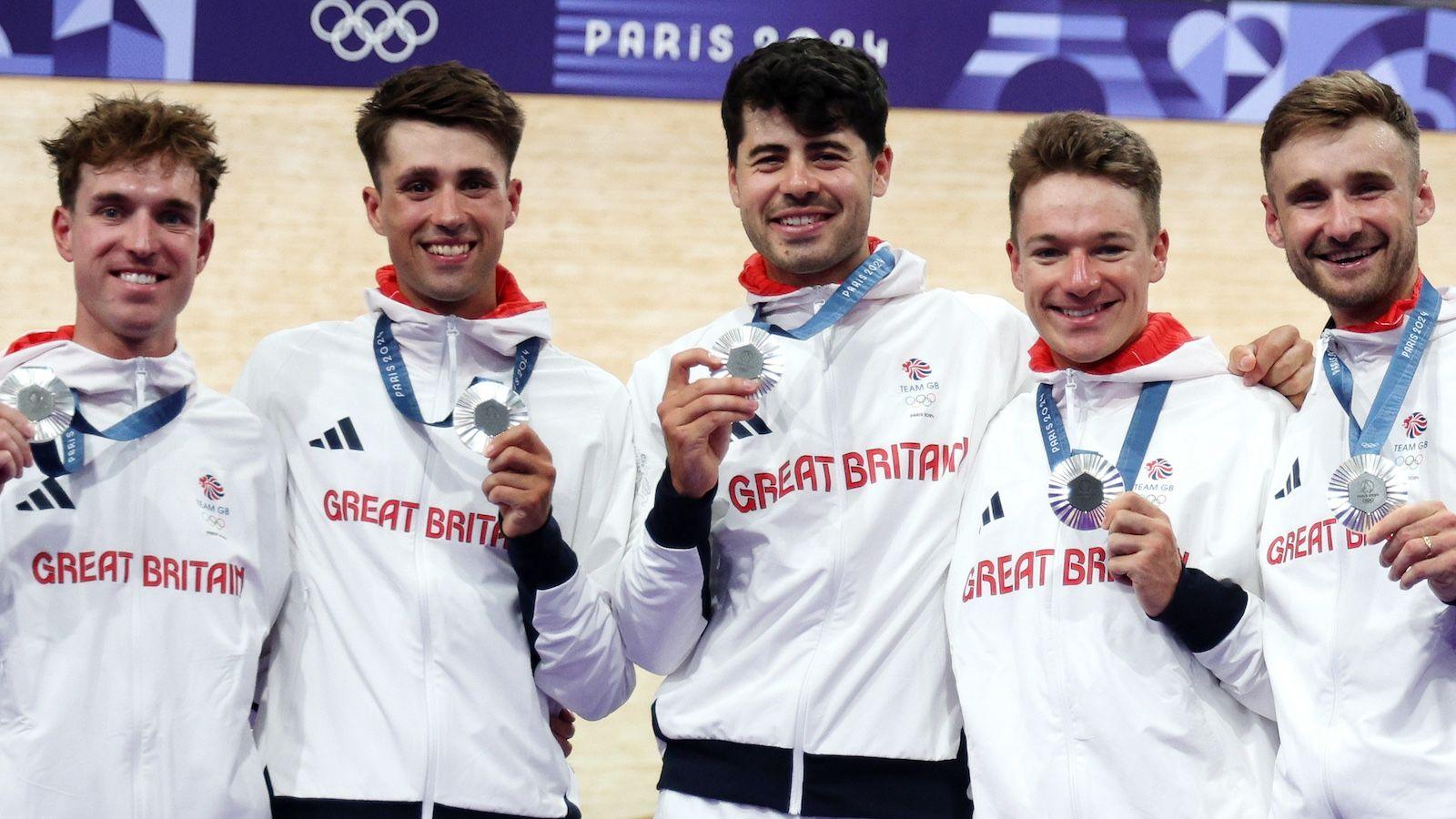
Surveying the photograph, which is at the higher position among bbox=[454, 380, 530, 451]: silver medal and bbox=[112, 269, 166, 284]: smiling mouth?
bbox=[112, 269, 166, 284]: smiling mouth

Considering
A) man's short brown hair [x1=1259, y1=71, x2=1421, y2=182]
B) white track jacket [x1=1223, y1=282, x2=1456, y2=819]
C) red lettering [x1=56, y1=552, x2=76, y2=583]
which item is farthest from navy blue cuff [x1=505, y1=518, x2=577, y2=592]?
man's short brown hair [x1=1259, y1=71, x2=1421, y2=182]

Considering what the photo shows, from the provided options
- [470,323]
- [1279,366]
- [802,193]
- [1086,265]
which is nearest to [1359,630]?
[1279,366]

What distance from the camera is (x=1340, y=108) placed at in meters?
2.74

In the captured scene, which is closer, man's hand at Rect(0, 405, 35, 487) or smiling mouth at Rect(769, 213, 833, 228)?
man's hand at Rect(0, 405, 35, 487)

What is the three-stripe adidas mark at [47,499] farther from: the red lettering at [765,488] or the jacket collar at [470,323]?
the red lettering at [765,488]

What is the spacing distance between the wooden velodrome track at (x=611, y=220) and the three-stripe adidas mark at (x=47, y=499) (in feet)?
15.1

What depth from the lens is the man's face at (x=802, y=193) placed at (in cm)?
301

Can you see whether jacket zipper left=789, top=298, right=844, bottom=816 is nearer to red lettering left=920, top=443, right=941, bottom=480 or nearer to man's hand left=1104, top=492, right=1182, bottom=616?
red lettering left=920, top=443, right=941, bottom=480

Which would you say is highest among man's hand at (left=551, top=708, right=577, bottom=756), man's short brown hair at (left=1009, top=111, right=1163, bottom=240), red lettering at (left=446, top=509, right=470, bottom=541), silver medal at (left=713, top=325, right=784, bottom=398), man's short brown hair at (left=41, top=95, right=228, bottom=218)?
man's short brown hair at (left=1009, top=111, right=1163, bottom=240)

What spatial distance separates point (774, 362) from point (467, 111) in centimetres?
96

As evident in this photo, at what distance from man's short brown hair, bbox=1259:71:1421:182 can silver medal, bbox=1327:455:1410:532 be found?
73cm

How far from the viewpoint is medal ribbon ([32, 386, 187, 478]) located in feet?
8.50

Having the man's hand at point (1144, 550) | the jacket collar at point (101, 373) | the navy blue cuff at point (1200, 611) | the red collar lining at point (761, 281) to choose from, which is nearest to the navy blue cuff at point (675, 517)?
the red collar lining at point (761, 281)

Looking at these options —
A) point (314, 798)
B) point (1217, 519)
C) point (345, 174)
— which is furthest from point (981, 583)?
point (345, 174)
